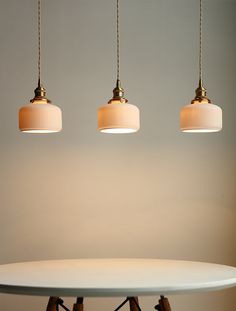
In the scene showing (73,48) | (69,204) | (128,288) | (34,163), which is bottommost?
(128,288)

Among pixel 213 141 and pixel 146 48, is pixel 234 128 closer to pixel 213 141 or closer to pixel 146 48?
pixel 213 141

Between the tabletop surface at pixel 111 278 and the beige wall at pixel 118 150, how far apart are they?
23.2 inches

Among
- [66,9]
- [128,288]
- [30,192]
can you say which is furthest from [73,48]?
[128,288]

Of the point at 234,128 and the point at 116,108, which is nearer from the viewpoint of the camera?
the point at 116,108

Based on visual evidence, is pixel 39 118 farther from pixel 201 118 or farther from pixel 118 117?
pixel 201 118

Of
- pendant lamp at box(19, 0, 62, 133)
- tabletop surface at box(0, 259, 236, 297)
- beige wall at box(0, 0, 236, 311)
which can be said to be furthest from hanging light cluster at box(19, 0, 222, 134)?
beige wall at box(0, 0, 236, 311)

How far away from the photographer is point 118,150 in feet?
13.5

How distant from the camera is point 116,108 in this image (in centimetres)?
310

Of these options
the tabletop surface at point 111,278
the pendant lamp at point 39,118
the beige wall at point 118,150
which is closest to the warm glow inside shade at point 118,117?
the pendant lamp at point 39,118

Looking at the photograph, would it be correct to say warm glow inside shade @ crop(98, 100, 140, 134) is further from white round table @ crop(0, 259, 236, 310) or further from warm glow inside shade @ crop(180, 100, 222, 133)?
white round table @ crop(0, 259, 236, 310)

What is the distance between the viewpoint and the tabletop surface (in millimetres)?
2562

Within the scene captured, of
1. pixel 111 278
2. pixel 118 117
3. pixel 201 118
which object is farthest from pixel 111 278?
pixel 201 118

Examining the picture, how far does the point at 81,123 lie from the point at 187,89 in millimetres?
726

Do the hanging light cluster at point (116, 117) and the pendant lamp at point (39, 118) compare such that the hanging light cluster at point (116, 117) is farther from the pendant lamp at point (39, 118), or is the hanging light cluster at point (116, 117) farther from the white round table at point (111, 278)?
the white round table at point (111, 278)
